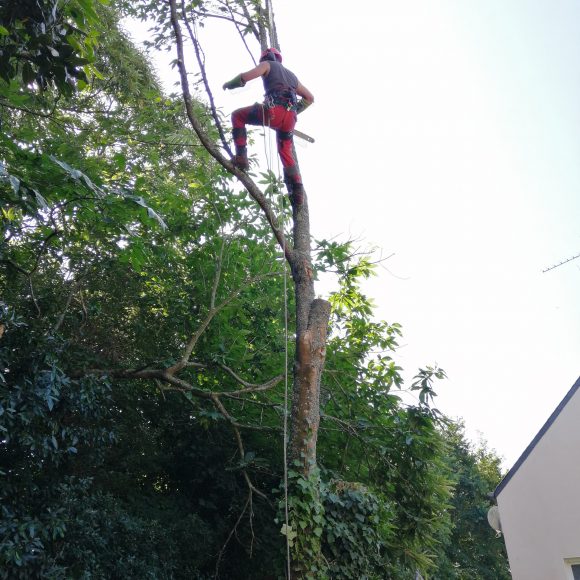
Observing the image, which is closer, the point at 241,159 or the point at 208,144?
the point at 208,144

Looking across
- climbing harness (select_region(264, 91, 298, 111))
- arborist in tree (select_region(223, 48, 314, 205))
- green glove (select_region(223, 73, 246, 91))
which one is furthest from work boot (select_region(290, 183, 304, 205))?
green glove (select_region(223, 73, 246, 91))

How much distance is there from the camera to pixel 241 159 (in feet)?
15.2

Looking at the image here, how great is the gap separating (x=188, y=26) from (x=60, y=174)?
1.43m

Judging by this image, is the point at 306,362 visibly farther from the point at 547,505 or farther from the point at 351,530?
the point at 547,505

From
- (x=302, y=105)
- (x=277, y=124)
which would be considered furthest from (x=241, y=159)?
(x=302, y=105)

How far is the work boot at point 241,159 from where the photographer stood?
15.0ft

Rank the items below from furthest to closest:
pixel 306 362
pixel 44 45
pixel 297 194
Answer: pixel 297 194 < pixel 306 362 < pixel 44 45

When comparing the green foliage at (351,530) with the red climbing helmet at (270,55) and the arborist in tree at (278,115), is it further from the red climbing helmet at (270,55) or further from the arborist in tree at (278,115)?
the red climbing helmet at (270,55)

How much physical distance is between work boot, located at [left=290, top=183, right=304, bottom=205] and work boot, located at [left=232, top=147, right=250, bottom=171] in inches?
15.7

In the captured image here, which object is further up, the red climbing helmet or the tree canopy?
the red climbing helmet

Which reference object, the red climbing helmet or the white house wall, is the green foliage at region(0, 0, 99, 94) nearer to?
the red climbing helmet

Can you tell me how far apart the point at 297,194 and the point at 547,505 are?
5866 millimetres

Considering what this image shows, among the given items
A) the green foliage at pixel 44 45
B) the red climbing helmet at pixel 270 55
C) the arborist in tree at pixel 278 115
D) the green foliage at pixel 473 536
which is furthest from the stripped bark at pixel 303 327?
the green foliage at pixel 473 536

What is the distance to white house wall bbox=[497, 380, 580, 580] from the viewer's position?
773 centimetres
